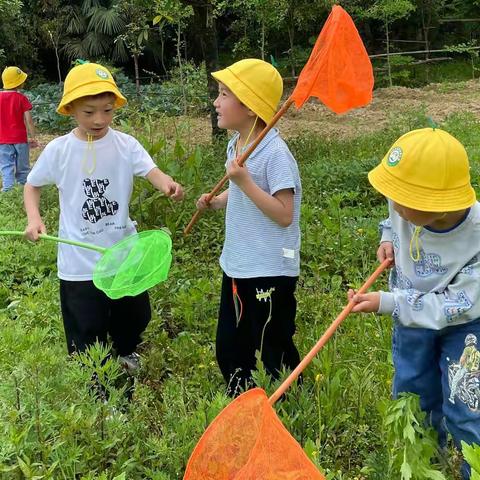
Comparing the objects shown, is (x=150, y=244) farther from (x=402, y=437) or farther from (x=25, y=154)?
(x=25, y=154)

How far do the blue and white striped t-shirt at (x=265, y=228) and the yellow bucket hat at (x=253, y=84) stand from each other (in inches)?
4.5

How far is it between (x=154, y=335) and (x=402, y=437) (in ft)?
5.53

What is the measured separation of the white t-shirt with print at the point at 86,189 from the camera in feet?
8.59

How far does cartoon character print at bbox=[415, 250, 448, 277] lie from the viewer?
1.89 metres

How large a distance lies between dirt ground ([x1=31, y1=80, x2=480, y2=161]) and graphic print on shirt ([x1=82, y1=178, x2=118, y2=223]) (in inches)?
213

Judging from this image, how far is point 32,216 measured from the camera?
103 inches

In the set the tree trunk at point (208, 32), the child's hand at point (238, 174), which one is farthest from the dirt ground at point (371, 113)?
the child's hand at point (238, 174)

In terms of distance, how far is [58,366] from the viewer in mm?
2568

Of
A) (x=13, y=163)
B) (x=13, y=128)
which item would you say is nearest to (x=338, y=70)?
(x=13, y=128)

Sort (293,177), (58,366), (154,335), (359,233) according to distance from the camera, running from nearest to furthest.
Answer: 1. (293,177)
2. (58,366)
3. (154,335)
4. (359,233)

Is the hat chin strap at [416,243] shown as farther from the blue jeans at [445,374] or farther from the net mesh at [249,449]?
the net mesh at [249,449]

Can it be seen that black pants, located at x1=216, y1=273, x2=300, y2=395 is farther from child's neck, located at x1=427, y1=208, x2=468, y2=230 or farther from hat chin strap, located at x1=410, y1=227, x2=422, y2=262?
child's neck, located at x1=427, y1=208, x2=468, y2=230

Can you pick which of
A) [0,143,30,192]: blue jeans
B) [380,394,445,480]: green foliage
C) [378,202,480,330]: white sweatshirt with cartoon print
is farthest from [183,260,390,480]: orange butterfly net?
[0,143,30,192]: blue jeans

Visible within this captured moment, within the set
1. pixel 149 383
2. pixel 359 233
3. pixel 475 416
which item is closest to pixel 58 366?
pixel 149 383
